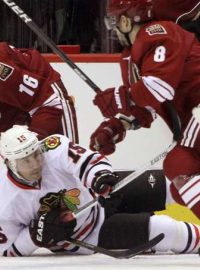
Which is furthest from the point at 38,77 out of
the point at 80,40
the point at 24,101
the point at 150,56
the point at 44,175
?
the point at 80,40

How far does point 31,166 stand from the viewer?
3064mm

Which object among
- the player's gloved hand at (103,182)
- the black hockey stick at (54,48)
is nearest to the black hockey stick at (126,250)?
the player's gloved hand at (103,182)

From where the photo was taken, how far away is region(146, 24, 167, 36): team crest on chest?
9.37 feet

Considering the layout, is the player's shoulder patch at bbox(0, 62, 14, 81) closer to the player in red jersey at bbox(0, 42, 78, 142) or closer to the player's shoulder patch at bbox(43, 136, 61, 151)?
the player in red jersey at bbox(0, 42, 78, 142)

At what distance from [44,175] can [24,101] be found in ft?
1.62

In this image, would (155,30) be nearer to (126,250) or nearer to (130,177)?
(130,177)

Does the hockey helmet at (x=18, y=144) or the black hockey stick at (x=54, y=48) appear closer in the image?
the hockey helmet at (x=18, y=144)

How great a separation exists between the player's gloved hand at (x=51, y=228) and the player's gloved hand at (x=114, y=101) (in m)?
0.39

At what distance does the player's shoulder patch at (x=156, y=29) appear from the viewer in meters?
2.86

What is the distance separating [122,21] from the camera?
3033 millimetres

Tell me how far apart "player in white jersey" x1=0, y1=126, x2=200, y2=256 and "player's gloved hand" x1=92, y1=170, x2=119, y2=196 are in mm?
40

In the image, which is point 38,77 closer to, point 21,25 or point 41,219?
point 41,219

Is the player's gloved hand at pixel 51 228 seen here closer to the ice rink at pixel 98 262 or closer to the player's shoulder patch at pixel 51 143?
the ice rink at pixel 98 262

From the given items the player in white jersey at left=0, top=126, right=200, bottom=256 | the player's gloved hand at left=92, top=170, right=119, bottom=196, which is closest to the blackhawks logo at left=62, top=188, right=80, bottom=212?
the player in white jersey at left=0, top=126, right=200, bottom=256
